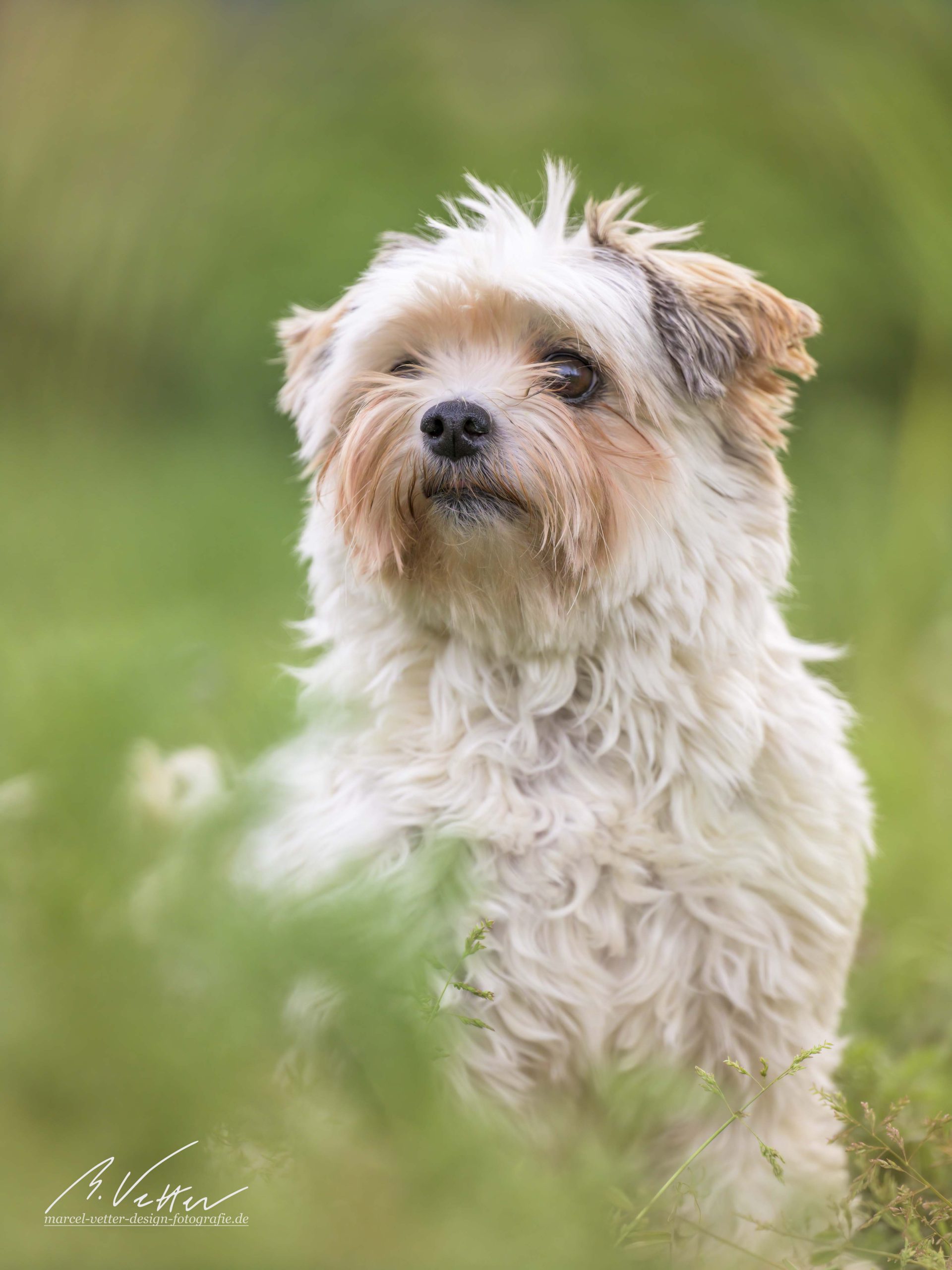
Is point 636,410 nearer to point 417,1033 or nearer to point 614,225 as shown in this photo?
→ point 614,225

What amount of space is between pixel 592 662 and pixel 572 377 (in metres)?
0.58

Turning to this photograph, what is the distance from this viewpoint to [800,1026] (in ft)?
7.13

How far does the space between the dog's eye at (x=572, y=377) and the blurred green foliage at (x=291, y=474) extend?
1.81 feet

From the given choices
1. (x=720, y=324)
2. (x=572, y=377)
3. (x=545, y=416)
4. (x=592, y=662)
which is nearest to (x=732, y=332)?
(x=720, y=324)

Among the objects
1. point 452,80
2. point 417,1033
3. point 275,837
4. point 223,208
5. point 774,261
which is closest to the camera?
point 417,1033

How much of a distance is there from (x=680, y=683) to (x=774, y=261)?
88.4 inches

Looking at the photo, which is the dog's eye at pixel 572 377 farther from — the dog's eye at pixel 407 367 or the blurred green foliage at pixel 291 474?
the blurred green foliage at pixel 291 474

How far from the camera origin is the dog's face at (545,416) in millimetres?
2098

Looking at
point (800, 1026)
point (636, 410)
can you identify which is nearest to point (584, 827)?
point (800, 1026)
